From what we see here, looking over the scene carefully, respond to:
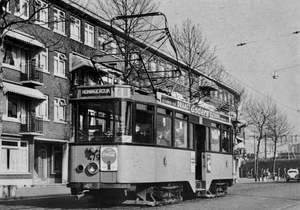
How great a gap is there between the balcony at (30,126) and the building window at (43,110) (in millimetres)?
999

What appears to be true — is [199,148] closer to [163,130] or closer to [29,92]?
[163,130]

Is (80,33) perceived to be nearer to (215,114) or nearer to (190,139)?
(215,114)

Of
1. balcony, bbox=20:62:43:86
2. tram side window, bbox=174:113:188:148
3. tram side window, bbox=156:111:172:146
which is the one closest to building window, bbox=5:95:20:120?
balcony, bbox=20:62:43:86

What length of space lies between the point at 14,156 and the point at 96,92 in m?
19.3

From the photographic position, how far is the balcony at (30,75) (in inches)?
1318

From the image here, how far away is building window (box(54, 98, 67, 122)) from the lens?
37625 millimetres

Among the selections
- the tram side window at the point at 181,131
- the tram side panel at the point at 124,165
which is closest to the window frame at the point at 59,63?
the tram side window at the point at 181,131

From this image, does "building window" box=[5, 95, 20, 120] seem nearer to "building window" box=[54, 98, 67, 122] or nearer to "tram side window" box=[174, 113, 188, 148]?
"building window" box=[54, 98, 67, 122]

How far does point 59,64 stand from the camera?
125ft

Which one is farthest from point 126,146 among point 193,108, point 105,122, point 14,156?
point 14,156

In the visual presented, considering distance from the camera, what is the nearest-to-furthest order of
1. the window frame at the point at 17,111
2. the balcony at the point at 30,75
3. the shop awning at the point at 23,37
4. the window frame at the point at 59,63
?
the shop awning at the point at 23,37 < the window frame at the point at 17,111 < the balcony at the point at 30,75 < the window frame at the point at 59,63

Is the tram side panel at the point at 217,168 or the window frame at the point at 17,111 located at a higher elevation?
the window frame at the point at 17,111

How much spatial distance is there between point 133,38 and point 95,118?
1352 centimetres

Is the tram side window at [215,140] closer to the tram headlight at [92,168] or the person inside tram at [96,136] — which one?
the person inside tram at [96,136]
